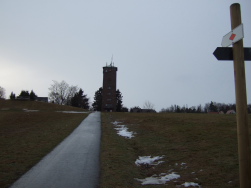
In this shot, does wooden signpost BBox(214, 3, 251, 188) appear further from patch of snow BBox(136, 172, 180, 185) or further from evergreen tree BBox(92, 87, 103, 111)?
evergreen tree BBox(92, 87, 103, 111)

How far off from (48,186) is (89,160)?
329cm

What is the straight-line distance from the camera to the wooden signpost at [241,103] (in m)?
3.81

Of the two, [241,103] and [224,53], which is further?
[224,53]

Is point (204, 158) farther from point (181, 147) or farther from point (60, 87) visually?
point (60, 87)

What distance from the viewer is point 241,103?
12.9 feet

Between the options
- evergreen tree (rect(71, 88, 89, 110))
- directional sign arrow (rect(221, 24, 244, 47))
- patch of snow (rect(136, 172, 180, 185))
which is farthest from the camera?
evergreen tree (rect(71, 88, 89, 110))

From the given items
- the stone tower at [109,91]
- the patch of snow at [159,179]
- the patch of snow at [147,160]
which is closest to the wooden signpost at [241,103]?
the patch of snow at [159,179]

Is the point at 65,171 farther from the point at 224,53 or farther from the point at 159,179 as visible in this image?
the point at 224,53

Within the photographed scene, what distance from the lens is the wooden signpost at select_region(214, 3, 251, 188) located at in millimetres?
3814

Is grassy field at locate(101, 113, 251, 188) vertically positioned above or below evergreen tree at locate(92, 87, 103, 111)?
below

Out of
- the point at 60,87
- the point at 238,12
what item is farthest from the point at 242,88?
the point at 60,87

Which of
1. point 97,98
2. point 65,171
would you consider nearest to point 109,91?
point 97,98

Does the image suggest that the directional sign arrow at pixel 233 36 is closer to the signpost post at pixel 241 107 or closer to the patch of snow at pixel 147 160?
the signpost post at pixel 241 107

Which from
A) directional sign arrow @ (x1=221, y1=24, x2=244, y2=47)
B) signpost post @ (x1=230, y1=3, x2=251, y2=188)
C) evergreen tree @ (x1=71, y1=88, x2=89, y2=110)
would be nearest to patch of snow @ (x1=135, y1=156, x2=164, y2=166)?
signpost post @ (x1=230, y1=3, x2=251, y2=188)
